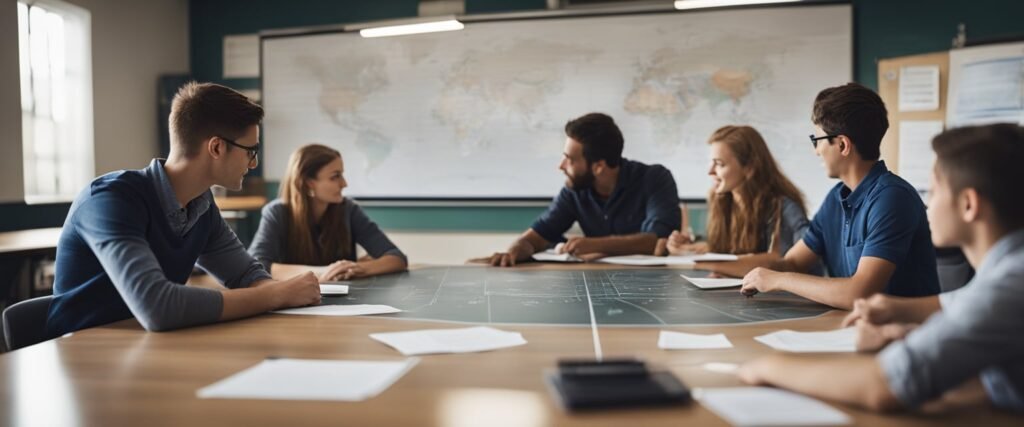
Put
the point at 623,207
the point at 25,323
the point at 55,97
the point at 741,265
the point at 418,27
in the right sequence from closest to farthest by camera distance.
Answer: the point at 25,323
the point at 741,265
the point at 623,207
the point at 418,27
the point at 55,97

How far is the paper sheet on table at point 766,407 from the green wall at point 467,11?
4167 mm

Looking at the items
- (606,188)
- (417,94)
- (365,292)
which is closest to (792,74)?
(606,188)

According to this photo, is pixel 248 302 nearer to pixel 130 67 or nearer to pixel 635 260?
pixel 635 260

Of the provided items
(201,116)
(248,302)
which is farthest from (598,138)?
(248,302)

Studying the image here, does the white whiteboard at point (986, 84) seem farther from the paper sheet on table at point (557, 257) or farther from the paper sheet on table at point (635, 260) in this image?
the paper sheet on table at point (557, 257)

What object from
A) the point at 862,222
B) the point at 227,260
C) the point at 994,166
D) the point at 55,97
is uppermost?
the point at 55,97

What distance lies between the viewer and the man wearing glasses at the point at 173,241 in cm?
160

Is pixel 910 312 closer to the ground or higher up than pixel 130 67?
closer to the ground

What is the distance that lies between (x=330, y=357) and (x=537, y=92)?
396cm

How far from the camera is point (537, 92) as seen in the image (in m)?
5.09

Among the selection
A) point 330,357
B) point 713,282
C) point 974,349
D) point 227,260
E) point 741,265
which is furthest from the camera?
point 741,265

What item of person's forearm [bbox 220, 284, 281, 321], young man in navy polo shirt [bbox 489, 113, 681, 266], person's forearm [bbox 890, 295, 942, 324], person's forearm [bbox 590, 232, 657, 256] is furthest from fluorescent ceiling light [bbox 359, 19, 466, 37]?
person's forearm [bbox 890, 295, 942, 324]

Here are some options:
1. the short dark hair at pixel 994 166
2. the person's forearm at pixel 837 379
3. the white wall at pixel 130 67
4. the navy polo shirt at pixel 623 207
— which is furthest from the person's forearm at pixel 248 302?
the white wall at pixel 130 67

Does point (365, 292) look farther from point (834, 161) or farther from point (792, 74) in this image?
point (792, 74)
